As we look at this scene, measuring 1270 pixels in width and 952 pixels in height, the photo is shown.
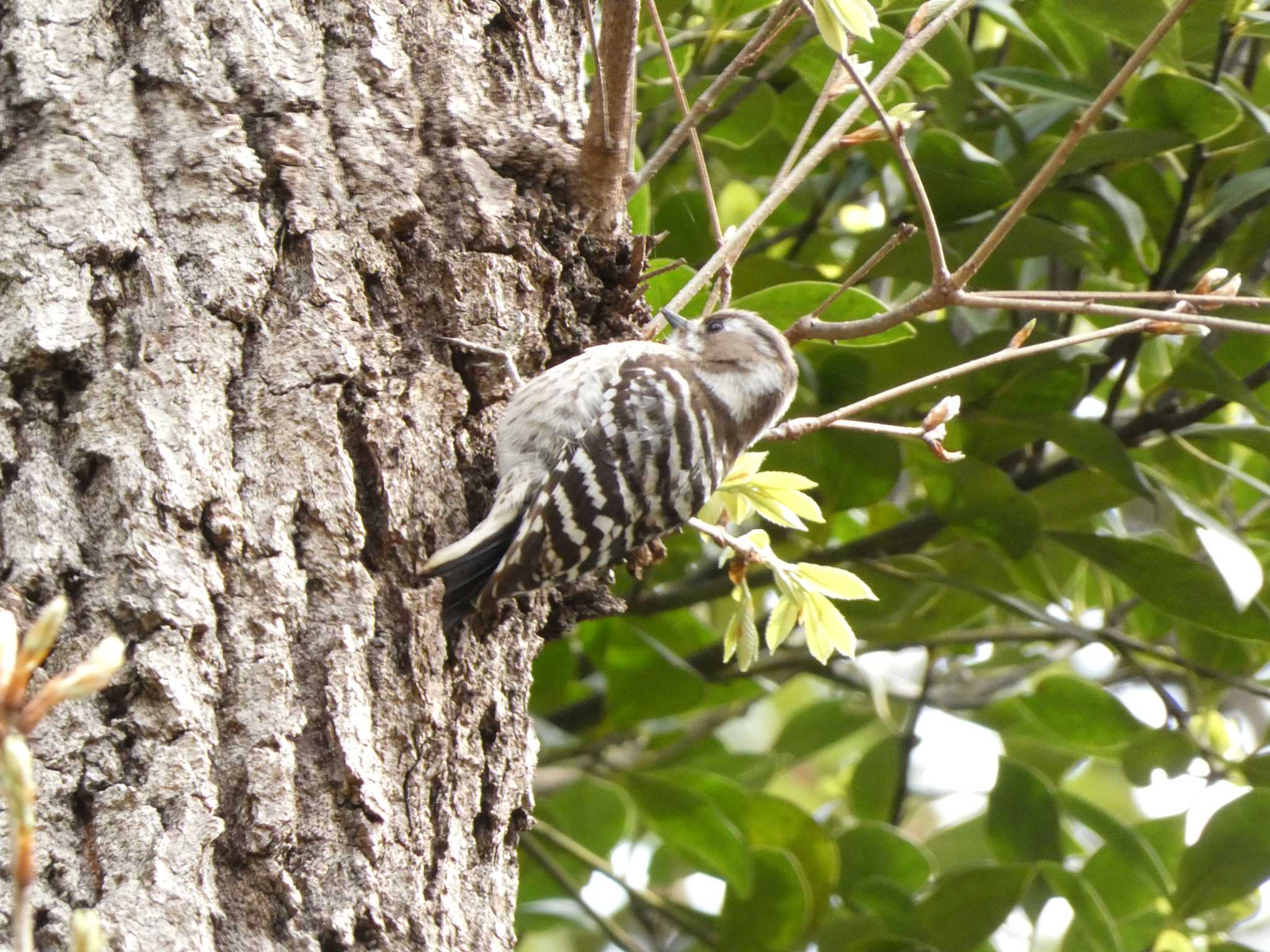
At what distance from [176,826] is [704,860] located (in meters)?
1.77

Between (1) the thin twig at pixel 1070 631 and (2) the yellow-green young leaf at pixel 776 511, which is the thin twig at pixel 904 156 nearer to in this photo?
(2) the yellow-green young leaf at pixel 776 511

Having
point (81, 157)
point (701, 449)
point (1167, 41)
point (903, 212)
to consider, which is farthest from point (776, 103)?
point (81, 157)

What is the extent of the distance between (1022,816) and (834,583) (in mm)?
1246

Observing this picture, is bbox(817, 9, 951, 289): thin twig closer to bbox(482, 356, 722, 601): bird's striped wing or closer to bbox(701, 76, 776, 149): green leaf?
bbox(482, 356, 722, 601): bird's striped wing

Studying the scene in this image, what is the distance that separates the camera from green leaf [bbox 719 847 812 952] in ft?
9.84

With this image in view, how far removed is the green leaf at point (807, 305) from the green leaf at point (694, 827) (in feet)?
3.80

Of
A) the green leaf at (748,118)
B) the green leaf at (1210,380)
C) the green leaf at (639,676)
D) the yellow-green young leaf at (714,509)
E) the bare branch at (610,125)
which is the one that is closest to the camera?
the bare branch at (610,125)

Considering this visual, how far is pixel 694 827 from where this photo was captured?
299cm

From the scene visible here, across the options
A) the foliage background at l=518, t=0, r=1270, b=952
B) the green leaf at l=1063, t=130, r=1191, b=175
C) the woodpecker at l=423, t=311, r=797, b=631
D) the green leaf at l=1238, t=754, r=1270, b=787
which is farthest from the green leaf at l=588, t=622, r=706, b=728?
the green leaf at l=1063, t=130, r=1191, b=175

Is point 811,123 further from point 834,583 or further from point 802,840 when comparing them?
point 802,840

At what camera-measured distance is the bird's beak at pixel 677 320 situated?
2342mm

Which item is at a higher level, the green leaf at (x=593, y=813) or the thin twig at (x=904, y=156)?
the thin twig at (x=904, y=156)

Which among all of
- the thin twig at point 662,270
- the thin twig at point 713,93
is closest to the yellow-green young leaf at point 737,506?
the thin twig at point 662,270

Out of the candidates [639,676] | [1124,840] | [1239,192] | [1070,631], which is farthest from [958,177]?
[1124,840]
